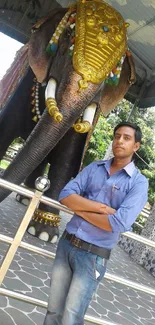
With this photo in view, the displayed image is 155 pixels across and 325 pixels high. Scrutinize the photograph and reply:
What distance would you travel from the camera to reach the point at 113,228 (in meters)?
1.47

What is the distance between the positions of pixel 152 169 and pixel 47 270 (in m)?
11.3

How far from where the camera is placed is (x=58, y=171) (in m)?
3.76

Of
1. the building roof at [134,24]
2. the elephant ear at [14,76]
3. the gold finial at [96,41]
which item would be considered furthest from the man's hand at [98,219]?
the building roof at [134,24]

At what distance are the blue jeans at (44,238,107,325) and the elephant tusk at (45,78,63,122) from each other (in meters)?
1.21

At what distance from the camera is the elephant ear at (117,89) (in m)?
3.48

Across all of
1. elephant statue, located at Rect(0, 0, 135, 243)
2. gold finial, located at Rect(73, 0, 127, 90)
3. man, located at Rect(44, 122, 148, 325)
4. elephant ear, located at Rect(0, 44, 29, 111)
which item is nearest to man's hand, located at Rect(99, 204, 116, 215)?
man, located at Rect(44, 122, 148, 325)

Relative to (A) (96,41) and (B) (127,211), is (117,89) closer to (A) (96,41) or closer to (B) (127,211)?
(A) (96,41)

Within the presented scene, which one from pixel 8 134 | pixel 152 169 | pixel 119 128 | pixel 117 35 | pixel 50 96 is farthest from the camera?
pixel 152 169

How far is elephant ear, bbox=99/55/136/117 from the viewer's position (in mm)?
3482

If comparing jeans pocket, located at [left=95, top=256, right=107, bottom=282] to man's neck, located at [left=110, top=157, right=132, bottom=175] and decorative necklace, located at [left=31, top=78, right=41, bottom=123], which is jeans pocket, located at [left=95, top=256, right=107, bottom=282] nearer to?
man's neck, located at [left=110, top=157, right=132, bottom=175]

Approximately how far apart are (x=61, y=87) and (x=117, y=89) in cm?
81

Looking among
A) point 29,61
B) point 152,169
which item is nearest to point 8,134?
point 29,61

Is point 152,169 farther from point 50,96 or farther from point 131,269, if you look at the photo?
point 50,96

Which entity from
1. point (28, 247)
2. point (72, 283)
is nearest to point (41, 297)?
point (28, 247)
